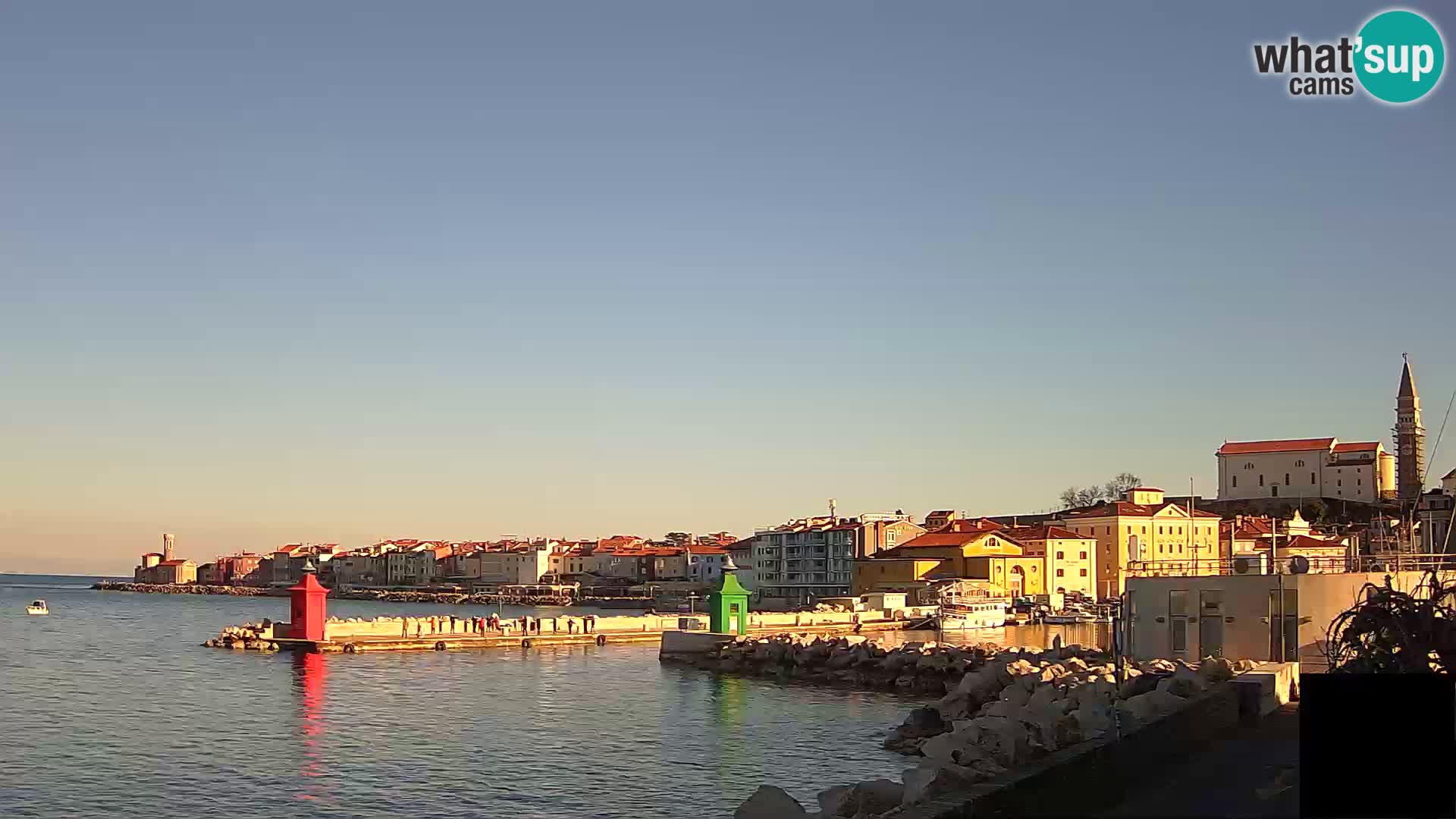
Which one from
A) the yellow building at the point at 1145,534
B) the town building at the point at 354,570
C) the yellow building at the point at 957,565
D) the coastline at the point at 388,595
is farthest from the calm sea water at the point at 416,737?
the town building at the point at 354,570

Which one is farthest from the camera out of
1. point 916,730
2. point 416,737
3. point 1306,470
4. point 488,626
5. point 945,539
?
point 1306,470

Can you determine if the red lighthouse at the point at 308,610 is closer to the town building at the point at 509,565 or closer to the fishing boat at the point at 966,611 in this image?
the fishing boat at the point at 966,611

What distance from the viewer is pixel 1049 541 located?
89.2 metres

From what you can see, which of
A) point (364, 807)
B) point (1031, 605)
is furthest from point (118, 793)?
point (1031, 605)

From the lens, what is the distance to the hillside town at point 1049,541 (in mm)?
85188

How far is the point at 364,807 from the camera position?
20.3 metres

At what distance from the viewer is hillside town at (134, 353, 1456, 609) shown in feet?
279

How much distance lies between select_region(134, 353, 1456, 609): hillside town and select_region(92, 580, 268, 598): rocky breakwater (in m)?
32.0

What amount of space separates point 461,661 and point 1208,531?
57.1 metres

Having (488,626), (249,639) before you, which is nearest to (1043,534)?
(488,626)

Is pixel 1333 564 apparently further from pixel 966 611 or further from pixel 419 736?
pixel 966 611

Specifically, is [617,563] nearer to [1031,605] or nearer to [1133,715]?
[1031,605]

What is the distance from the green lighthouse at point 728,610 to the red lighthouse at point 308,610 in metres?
14.3

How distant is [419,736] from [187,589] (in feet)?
534
